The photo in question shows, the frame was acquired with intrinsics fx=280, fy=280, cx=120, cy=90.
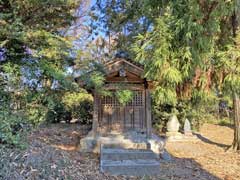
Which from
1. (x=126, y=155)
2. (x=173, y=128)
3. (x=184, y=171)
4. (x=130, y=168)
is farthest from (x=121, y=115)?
(x=184, y=171)

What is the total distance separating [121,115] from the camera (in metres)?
11.0

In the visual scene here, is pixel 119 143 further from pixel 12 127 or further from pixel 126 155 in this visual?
pixel 12 127

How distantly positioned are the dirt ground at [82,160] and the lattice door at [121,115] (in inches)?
57.5

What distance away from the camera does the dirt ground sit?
5.02m

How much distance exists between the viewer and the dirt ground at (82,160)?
16.5 feet

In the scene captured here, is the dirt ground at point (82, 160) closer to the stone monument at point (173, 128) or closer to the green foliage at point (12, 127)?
the green foliage at point (12, 127)

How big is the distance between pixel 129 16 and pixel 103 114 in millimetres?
4179

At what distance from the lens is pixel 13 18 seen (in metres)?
6.13

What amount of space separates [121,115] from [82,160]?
11.3 feet

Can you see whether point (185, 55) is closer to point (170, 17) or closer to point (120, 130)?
point (170, 17)

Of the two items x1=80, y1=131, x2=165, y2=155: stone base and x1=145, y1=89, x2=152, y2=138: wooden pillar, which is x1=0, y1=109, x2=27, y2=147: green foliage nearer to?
x1=80, y1=131, x2=165, y2=155: stone base

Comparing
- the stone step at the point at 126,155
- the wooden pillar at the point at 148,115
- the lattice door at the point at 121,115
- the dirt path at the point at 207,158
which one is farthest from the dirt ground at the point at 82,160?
the lattice door at the point at 121,115

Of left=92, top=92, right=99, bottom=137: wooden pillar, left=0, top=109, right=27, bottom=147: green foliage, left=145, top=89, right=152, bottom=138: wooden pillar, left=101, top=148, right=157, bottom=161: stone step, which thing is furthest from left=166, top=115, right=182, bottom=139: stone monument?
left=0, top=109, right=27, bottom=147: green foliage

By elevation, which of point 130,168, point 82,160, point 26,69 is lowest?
point 130,168
